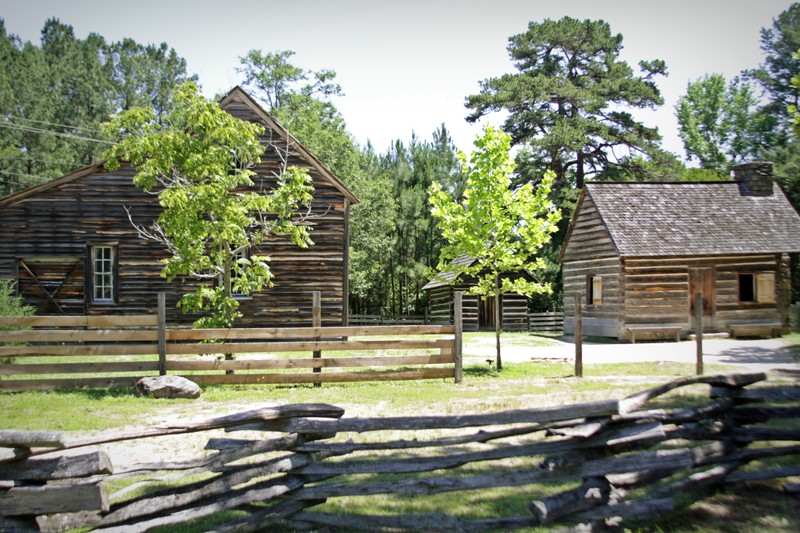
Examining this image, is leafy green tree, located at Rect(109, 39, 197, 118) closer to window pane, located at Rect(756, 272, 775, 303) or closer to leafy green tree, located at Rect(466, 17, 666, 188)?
leafy green tree, located at Rect(466, 17, 666, 188)

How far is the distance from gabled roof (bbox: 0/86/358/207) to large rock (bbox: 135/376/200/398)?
36.6 feet

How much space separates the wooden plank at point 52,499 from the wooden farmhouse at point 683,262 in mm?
22341

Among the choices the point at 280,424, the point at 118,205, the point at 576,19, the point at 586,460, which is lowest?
the point at 586,460

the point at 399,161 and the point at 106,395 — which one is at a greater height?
the point at 399,161

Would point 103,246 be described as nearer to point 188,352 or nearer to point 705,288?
point 188,352

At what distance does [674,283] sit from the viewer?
79.6ft

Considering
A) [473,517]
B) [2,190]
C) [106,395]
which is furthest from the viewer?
[2,190]

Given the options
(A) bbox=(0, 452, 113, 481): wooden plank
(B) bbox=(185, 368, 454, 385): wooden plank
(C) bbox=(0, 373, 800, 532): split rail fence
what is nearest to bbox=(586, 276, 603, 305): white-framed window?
(B) bbox=(185, 368, 454, 385): wooden plank

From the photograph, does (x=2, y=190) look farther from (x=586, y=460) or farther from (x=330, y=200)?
(x=586, y=460)

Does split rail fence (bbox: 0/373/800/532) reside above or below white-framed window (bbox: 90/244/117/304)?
below

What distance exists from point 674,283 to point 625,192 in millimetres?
4749

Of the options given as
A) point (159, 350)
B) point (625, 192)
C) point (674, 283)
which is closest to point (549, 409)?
point (159, 350)

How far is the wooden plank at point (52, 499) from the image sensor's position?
3902mm

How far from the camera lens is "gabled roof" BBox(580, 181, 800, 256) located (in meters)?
24.3
